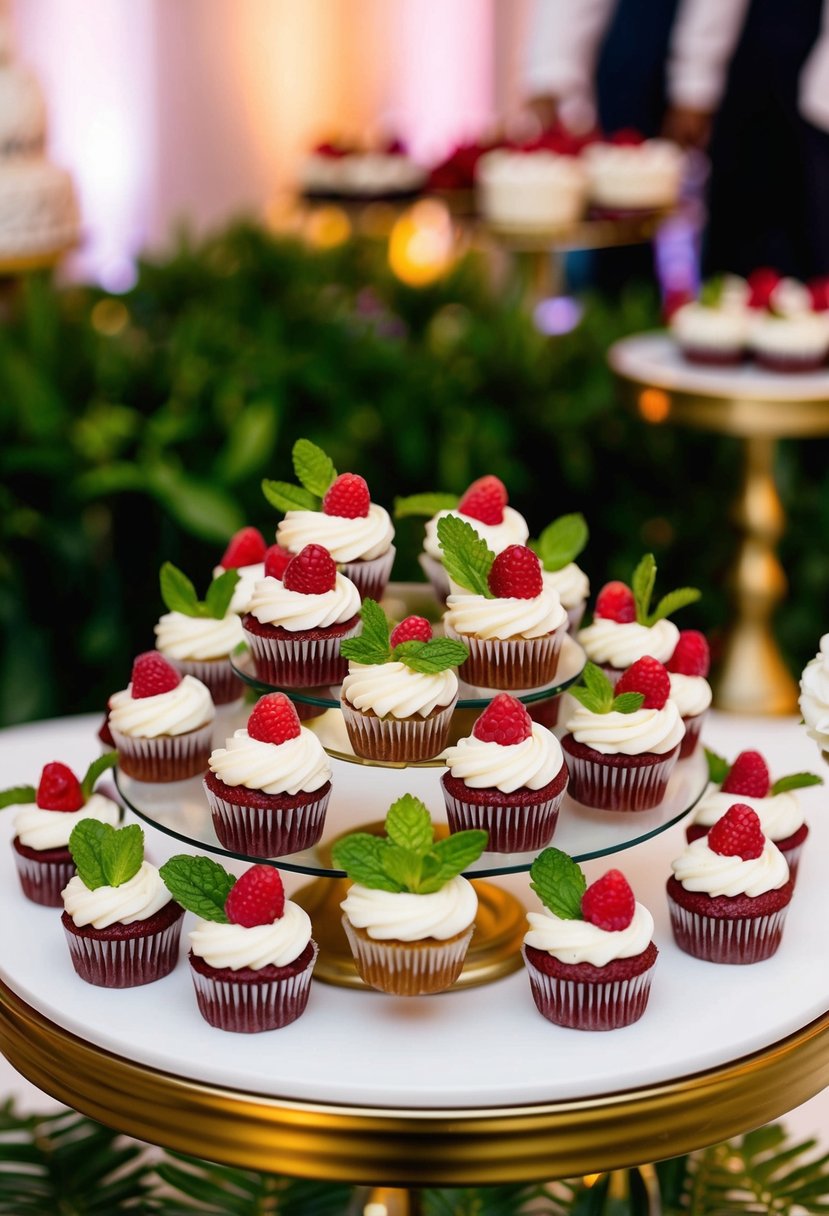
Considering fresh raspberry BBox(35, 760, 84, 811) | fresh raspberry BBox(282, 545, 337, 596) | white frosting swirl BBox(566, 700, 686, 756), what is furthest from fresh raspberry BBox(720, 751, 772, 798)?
fresh raspberry BBox(35, 760, 84, 811)

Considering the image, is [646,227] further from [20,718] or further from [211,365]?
[20,718]

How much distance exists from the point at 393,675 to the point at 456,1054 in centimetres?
34

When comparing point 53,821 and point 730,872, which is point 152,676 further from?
point 730,872

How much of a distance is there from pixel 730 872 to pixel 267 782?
425 millimetres

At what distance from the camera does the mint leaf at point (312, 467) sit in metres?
1.56

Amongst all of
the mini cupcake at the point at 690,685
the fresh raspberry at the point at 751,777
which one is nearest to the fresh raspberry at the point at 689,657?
the mini cupcake at the point at 690,685

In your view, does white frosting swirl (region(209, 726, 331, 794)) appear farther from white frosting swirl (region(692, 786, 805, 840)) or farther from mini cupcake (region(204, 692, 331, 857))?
white frosting swirl (region(692, 786, 805, 840))

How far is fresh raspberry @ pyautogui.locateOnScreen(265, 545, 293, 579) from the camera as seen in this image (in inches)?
60.1

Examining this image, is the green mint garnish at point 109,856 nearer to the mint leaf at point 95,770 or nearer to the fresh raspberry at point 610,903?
the mint leaf at point 95,770

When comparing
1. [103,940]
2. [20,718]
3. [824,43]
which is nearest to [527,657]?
[103,940]

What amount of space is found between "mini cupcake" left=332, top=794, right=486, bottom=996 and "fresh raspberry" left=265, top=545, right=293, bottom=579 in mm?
329

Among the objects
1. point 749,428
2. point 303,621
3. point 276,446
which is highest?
point 303,621

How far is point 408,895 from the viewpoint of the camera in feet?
4.23

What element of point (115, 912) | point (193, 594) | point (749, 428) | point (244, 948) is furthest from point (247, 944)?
point (749, 428)
